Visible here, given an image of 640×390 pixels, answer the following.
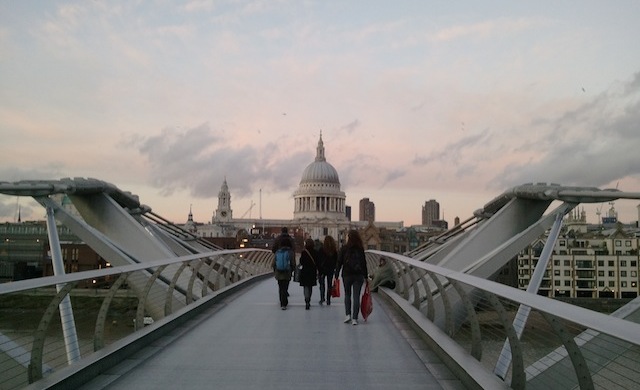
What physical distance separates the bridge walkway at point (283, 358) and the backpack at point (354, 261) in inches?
33.5

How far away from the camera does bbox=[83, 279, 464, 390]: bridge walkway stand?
6.01m

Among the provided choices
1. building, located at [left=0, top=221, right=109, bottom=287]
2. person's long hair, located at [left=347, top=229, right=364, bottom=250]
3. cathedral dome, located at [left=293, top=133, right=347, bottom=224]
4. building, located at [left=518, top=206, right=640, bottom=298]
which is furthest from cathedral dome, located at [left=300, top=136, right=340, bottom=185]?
person's long hair, located at [left=347, top=229, right=364, bottom=250]

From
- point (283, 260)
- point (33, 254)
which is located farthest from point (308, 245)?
point (33, 254)

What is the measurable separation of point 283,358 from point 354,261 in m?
3.45

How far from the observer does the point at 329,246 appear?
13.2m

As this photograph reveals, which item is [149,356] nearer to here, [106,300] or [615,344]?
[106,300]

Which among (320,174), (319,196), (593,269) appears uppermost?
(320,174)

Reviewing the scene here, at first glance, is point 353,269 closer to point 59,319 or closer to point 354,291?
point 354,291

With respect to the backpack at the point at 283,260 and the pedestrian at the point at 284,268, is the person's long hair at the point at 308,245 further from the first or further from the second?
the backpack at the point at 283,260

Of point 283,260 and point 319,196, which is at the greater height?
point 319,196

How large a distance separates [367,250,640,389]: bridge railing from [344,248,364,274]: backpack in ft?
6.41

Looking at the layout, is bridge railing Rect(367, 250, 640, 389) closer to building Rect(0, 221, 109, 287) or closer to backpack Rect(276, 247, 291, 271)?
backpack Rect(276, 247, 291, 271)

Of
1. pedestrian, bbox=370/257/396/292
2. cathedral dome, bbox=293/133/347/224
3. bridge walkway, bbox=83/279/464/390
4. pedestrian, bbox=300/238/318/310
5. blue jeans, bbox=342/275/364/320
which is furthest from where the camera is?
cathedral dome, bbox=293/133/347/224

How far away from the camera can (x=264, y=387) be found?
5801 millimetres
